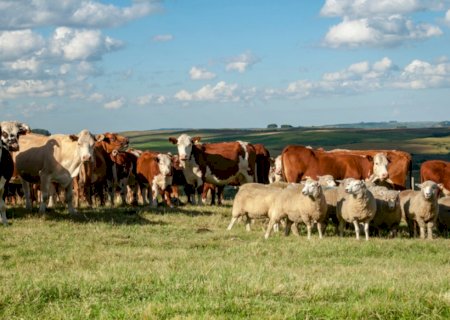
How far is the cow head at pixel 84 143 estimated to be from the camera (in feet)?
59.6

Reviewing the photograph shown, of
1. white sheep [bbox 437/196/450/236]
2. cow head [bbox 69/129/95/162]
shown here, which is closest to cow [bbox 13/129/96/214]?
cow head [bbox 69/129/95/162]

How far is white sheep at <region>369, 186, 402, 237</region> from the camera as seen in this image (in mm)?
15773

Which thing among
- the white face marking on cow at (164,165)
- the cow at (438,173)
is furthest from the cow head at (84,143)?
the cow at (438,173)

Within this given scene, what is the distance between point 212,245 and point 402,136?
12635cm

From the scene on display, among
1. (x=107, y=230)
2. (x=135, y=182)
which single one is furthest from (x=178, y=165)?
(x=107, y=230)

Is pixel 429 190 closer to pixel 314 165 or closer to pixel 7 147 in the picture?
pixel 314 165

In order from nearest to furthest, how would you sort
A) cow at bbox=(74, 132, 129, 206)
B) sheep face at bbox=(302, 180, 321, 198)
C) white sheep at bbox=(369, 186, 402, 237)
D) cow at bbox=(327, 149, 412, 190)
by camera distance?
sheep face at bbox=(302, 180, 321, 198) → white sheep at bbox=(369, 186, 402, 237) → cow at bbox=(327, 149, 412, 190) → cow at bbox=(74, 132, 129, 206)

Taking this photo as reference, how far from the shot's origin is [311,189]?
14492mm

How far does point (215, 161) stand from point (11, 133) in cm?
749

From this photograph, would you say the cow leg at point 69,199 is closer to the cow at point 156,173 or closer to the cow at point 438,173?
the cow at point 156,173

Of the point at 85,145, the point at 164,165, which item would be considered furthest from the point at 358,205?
the point at 164,165

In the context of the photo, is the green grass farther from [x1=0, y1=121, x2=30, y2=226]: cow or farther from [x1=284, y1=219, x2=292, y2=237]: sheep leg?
[x1=0, y1=121, x2=30, y2=226]: cow

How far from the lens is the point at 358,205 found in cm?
1492

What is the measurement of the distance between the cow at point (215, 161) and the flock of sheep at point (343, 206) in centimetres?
648
